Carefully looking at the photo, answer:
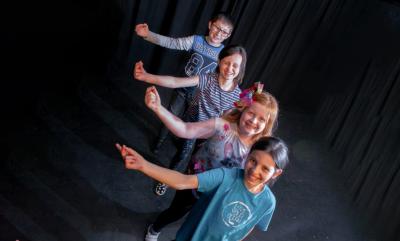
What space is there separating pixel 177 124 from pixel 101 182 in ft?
4.39

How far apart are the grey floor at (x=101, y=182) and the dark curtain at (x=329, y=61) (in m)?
0.41

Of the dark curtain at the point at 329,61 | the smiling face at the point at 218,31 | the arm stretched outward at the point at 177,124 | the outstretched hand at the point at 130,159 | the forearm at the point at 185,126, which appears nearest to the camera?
the outstretched hand at the point at 130,159

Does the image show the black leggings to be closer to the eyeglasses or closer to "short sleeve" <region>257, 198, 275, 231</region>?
"short sleeve" <region>257, 198, 275, 231</region>

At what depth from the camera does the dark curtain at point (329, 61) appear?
4410 millimetres

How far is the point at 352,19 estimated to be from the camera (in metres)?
5.27

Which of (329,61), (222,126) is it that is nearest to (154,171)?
(222,126)

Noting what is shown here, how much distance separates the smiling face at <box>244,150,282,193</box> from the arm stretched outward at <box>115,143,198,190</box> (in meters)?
0.23

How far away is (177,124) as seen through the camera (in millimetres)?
2059

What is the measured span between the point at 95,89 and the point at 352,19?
324 centimetres

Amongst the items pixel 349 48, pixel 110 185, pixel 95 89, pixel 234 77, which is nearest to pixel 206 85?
pixel 234 77

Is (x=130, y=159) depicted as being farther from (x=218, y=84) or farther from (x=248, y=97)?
(x=218, y=84)

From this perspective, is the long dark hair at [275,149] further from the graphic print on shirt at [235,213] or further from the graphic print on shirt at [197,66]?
the graphic print on shirt at [197,66]

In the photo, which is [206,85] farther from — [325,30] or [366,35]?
[366,35]

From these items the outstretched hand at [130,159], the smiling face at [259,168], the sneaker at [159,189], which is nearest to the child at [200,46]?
the sneaker at [159,189]
